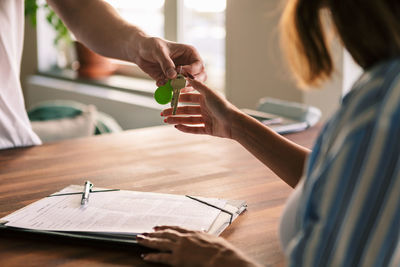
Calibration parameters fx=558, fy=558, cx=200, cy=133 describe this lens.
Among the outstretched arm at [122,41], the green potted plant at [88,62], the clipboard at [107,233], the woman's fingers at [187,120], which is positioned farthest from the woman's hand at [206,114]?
the green potted plant at [88,62]

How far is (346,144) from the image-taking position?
727mm

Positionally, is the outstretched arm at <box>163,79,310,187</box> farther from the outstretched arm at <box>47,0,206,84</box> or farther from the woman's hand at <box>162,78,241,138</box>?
the outstretched arm at <box>47,0,206,84</box>

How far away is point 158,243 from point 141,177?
551 millimetres

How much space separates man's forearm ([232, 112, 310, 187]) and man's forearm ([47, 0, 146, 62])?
0.56 m

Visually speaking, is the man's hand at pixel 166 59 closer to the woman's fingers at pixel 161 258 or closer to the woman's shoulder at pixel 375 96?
the woman's fingers at pixel 161 258

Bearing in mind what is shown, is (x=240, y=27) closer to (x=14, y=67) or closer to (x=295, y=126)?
(x=295, y=126)

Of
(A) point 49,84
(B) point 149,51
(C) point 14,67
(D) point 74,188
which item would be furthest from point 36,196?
(A) point 49,84

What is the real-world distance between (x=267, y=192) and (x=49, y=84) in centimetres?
390

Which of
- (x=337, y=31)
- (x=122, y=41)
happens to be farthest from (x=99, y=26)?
(x=337, y=31)

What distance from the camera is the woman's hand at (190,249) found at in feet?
3.10

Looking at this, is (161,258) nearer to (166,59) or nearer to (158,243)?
(158,243)

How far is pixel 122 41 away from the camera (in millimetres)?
1768

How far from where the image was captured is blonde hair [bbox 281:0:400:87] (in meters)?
0.74

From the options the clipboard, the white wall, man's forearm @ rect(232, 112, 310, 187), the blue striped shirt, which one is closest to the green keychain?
man's forearm @ rect(232, 112, 310, 187)
